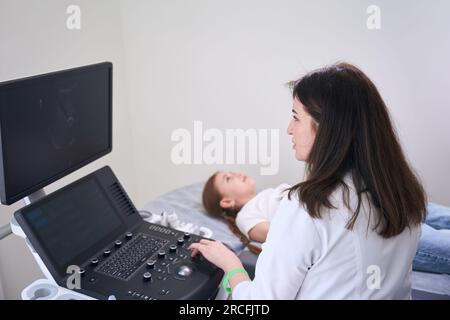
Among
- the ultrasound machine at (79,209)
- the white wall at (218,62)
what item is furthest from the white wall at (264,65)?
the ultrasound machine at (79,209)

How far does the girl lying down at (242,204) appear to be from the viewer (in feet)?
6.59

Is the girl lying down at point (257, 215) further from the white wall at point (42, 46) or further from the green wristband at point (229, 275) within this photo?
the white wall at point (42, 46)

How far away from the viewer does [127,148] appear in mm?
2781

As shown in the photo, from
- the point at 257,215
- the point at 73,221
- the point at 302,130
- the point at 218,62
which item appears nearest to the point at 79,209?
the point at 73,221

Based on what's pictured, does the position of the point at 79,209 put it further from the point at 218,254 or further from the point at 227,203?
the point at 227,203

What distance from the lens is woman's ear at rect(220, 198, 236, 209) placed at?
2195mm

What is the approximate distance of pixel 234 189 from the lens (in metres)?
2.30

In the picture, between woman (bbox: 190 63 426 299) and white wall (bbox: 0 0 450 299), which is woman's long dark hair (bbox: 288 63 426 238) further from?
white wall (bbox: 0 0 450 299)

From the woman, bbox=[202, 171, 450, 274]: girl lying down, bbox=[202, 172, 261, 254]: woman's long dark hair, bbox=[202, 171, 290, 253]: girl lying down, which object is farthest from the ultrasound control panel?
bbox=[202, 172, 261, 254]: woman's long dark hair

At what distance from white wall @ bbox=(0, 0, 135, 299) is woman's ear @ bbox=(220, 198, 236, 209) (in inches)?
30.5

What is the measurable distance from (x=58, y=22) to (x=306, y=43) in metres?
1.22

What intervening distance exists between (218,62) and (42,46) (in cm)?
92

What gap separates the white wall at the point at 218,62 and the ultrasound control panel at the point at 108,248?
0.87 m

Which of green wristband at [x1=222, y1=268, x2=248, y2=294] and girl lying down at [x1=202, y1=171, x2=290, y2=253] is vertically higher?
green wristband at [x1=222, y1=268, x2=248, y2=294]
